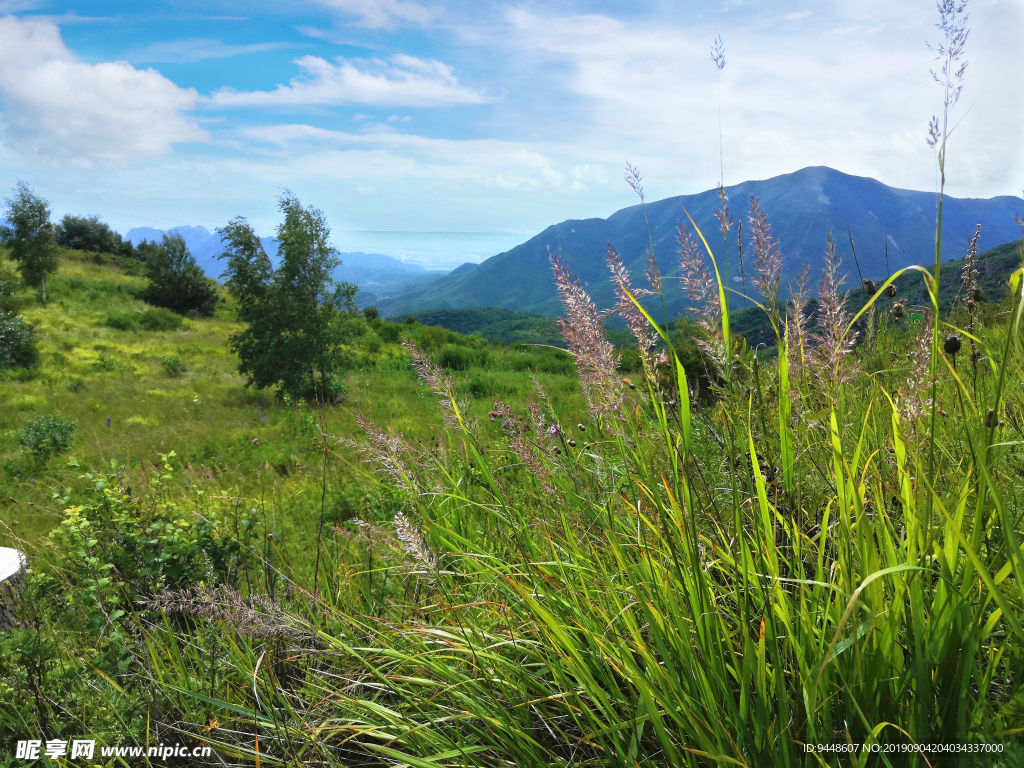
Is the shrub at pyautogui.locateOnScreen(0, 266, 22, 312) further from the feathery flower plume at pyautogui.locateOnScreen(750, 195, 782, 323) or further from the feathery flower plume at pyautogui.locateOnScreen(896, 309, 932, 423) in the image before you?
the feathery flower plume at pyautogui.locateOnScreen(896, 309, 932, 423)

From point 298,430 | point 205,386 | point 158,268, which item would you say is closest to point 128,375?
point 205,386

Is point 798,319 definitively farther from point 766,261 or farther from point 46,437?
point 46,437

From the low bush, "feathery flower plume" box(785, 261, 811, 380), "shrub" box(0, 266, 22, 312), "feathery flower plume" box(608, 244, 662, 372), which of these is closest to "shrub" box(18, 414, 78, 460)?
"feathery flower plume" box(608, 244, 662, 372)

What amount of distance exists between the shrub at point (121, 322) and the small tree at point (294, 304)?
19276 mm

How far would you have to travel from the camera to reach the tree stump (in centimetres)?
285

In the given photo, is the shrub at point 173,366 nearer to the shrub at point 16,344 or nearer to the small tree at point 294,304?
the shrub at point 16,344

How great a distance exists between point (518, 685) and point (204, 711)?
4.17 ft

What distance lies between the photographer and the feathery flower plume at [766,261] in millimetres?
1412

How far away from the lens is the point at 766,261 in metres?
1.52

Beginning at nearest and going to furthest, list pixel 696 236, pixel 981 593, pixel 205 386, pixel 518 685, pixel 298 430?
pixel 981 593, pixel 518 685, pixel 696 236, pixel 298 430, pixel 205 386

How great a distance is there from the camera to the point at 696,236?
5.46 feet

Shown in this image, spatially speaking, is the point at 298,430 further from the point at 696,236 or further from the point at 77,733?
the point at 696,236

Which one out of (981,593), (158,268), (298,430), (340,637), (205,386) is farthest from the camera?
(158,268)

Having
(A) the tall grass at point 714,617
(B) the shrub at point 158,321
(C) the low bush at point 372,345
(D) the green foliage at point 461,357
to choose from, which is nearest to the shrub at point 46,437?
(A) the tall grass at point 714,617
